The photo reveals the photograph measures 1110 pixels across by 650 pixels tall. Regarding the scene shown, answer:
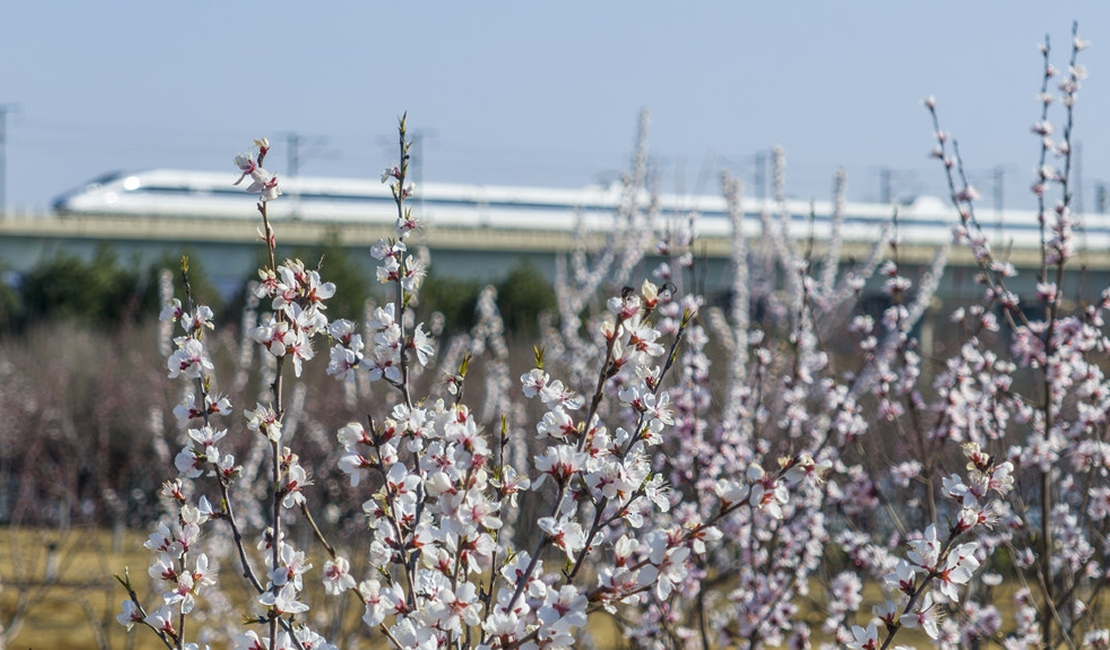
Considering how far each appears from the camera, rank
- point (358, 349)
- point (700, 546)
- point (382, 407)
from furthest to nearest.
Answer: point (382, 407), point (358, 349), point (700, 546)

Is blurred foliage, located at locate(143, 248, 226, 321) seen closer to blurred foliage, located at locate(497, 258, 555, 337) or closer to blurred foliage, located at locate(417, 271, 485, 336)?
blurred foliage, located at locate(417, 271, 485, 336)

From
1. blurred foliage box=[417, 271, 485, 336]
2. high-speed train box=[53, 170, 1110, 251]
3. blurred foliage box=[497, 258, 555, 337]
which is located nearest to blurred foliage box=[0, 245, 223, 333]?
blurred foliage box=[417, 271, 485, 336]

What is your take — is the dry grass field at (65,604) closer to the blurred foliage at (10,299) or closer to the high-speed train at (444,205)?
the blurred foliage at (10,299)

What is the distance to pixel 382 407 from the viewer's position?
12695 millimetres

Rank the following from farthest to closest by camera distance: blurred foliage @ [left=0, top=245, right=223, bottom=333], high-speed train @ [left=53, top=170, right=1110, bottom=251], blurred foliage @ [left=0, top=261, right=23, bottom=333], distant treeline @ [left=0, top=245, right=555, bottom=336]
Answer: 1. high-speed train @ [left=53, top=170, right=1110, bottom=251]
2. blurred foliage @ [left=0, top=245, right=223, bottom=333]
3. blurred foliage @ [left=0, top=261, right=23, bottom=333]
4. distant treeline @ [left=0, top=245, right=555, bottom=336]

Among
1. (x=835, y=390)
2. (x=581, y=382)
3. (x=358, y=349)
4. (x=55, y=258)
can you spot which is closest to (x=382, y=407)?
(x=581, y=382)

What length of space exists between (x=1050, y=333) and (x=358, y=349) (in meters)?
3.03

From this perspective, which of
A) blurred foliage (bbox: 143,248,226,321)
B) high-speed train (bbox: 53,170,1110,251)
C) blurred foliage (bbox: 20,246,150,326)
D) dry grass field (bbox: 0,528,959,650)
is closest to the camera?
dry grass field (bbox: 0,528,959,650)

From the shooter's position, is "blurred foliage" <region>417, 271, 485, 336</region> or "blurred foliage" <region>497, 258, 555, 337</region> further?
"blurred foliage" <region>497, 258, 555, 337</region>

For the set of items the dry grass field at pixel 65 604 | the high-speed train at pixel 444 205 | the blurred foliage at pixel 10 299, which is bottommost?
the dry grass field at pixel 65 604

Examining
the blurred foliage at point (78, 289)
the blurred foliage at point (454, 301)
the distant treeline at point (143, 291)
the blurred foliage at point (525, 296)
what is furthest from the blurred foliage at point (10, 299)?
the blurred foliage at point (525, 296)

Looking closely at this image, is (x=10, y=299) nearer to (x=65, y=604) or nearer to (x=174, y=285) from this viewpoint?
(x=174, y=285)

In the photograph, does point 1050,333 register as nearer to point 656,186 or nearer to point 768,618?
point 768,618

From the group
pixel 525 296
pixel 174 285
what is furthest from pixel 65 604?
pixel 525 296
